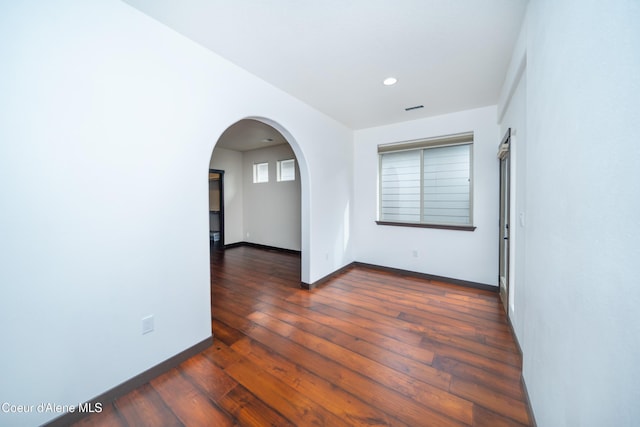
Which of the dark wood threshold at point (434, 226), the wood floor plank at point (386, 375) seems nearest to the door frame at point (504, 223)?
the dark wood threshold at point (434, 226)

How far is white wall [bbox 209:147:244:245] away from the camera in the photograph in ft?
20.8

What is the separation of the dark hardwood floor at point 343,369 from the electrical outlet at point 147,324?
1.20 ft

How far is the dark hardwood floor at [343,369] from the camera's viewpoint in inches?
57.8

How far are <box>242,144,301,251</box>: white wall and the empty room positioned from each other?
294 centimetres

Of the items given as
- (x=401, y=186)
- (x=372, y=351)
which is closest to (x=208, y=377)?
(x=372, y=351)

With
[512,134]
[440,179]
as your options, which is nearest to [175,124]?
[512,134]

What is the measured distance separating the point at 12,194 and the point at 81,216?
0.93ft

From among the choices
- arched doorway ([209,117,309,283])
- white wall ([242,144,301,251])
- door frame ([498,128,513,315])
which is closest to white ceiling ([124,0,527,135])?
door frame ([498,128,513,315])

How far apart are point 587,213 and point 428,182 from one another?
333 cm

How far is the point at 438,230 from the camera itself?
3855mm

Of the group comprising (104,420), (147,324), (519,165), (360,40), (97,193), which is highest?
(360,40)

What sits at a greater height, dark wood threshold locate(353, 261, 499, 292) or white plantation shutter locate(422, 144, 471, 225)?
white plantation shutter locate(422, 144, 471, 225)

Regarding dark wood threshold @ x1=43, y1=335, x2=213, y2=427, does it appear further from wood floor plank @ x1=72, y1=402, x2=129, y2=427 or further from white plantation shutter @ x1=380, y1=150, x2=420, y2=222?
white plantation shutter @ x1=380, y1=150, x2=420, y2=222

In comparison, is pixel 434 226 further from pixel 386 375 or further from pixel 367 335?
pixel 386 375
